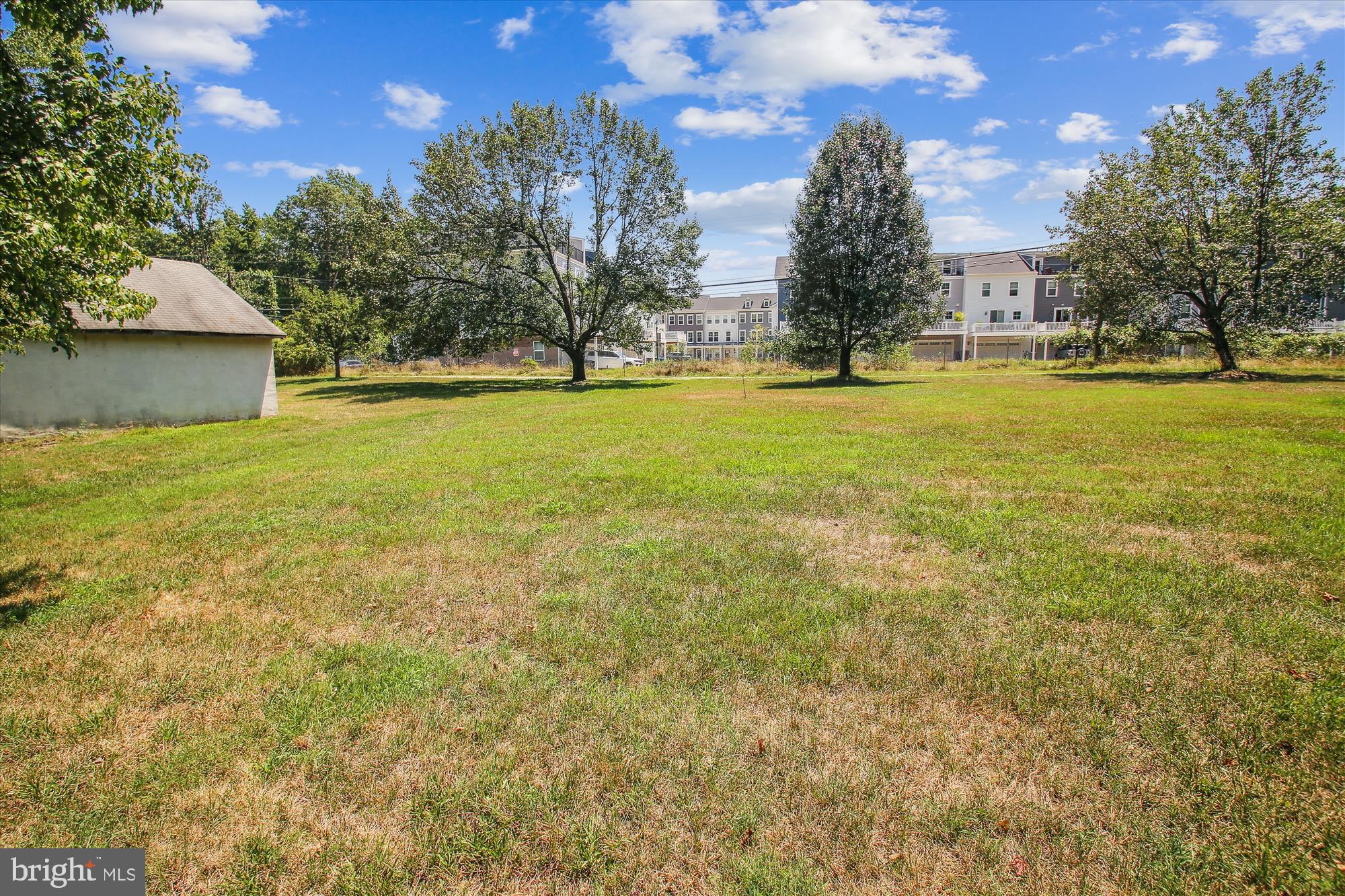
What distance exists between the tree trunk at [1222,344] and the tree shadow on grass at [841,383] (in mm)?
12047

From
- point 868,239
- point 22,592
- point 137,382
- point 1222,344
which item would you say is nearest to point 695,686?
point 22,592

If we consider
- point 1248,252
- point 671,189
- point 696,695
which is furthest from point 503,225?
point 1248,252

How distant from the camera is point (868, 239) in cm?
2917

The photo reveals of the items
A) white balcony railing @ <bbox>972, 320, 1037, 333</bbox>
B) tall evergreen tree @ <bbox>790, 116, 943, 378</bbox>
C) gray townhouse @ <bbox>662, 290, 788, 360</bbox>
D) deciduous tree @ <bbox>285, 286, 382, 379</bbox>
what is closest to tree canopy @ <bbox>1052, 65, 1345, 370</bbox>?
tall evergreen tree @ <bbox>790, 116, 943, 378</bbox>

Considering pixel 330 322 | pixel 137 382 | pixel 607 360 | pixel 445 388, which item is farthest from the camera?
pixel 607 360

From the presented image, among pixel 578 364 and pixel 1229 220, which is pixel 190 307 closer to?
pixel 578 364

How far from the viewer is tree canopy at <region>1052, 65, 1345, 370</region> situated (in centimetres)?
2431

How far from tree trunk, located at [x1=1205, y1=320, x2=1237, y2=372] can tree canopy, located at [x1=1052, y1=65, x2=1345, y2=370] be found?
0.06 metres

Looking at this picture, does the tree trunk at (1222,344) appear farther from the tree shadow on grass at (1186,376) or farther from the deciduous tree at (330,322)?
the deciduous tree at (330,322)

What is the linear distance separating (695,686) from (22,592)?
18.4ft

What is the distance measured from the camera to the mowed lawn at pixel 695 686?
91.5 inches

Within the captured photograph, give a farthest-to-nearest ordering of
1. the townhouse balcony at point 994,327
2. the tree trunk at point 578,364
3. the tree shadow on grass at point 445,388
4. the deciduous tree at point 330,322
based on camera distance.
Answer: the townhouse balcony at point 994,327, the deciduous tree at point 330,322, the tree trunk at point 578,364, the tree shadow on grass at point 445,388

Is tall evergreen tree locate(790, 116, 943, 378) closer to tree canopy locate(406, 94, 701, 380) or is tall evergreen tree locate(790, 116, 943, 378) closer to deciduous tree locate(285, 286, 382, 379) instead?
tree canopy locate(406, 94, 701, 380)

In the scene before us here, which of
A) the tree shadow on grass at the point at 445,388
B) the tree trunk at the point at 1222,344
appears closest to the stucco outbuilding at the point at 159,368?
the tree shadow on grass at the point at 445,388
